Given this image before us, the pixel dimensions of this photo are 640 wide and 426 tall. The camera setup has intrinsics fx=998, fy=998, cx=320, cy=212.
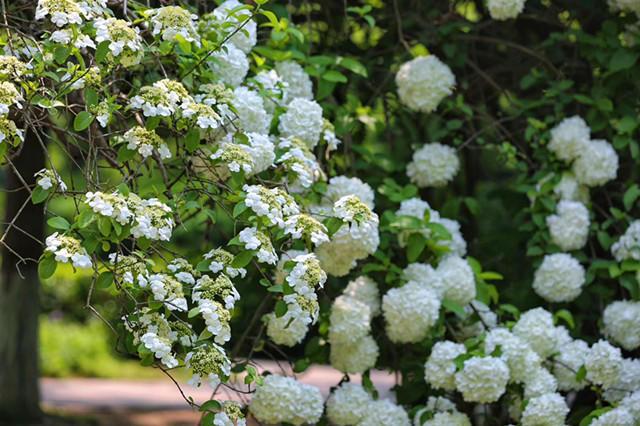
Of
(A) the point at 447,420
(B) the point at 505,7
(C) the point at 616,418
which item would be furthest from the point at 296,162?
(C) the point at 616,418

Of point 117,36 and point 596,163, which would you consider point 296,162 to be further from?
point 596,163

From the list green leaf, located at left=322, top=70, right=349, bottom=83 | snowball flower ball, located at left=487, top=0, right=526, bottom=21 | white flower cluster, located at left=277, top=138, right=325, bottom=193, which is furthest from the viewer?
snowball flower ball, located at left=487, top=0, right=526, bottom=21

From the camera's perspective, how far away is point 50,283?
388 inches

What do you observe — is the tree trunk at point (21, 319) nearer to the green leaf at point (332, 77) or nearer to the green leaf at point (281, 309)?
the green leaf at point (332, 77)

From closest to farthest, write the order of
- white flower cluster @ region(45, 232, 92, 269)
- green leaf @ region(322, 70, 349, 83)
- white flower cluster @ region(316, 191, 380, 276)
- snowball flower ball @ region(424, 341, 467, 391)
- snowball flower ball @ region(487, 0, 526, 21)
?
white flower cluster @ region(45, 232, 92, 269) → white flower cluster @ region(316, 191, 380, 276) → snowball flower ball @ region(424, 341, 467, 391) → green leaf @ region(322, 70, 349, 83) → snowball flower ball @ region(487, 0, 526, 21)

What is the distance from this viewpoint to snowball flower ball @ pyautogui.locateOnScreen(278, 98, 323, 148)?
317 cm

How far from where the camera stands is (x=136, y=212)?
93.0 inches

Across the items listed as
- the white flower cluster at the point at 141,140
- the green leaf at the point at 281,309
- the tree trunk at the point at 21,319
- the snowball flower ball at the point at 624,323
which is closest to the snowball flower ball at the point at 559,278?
the snowball flower ball at the point at 624,323

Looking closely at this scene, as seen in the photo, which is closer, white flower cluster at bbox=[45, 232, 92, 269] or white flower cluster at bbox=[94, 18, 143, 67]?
white flower cluster at bbox=[45, 232, 92, 269]

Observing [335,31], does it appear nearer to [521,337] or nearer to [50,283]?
[521,337]

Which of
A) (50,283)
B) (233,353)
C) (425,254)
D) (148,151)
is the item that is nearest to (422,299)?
(425,254)

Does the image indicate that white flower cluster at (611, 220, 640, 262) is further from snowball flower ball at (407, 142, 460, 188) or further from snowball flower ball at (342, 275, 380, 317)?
snowball flower ball at (342, 275, 380, 317)

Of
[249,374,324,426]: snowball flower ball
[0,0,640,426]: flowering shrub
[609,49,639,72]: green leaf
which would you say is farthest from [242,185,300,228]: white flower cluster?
[609,49,639,72]: green leaf

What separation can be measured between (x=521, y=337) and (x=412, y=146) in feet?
3.12
